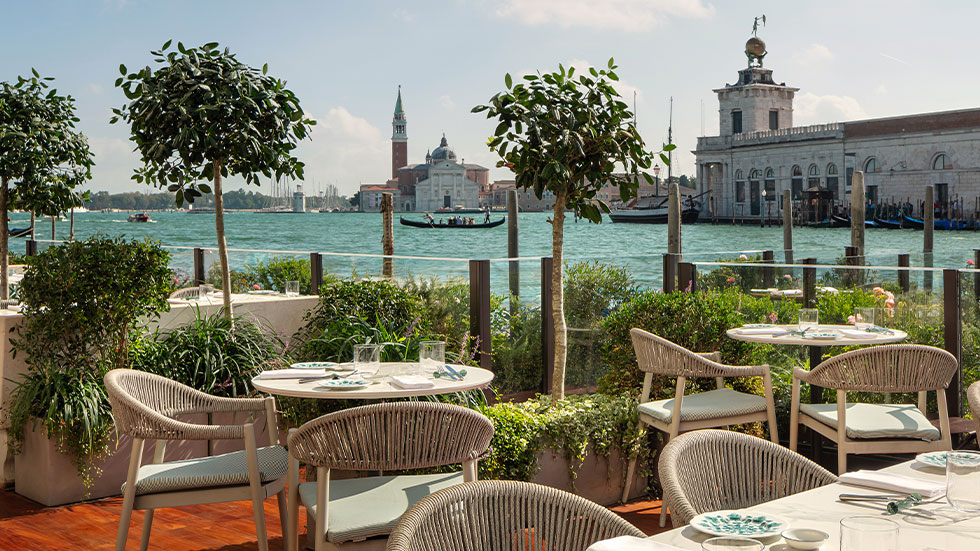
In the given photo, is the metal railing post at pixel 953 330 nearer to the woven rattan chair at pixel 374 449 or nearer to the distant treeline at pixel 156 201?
the woven rattan chair at pixel 374 449

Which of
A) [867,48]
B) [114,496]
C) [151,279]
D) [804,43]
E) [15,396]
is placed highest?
[804,43]

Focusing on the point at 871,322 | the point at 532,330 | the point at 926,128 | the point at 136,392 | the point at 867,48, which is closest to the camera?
the point at 136,392

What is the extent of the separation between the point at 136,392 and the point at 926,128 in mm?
59635

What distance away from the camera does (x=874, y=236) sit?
185ft

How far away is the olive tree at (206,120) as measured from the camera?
4.93 metres

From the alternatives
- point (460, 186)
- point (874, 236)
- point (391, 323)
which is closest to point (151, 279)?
point (391, 323)

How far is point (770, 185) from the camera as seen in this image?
6556cm

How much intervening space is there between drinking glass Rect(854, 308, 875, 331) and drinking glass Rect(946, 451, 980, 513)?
3379 millimetres

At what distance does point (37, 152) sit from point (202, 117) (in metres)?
2.67

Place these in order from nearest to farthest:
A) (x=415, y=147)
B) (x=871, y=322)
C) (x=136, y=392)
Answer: (x=136, y=392) < (x=871, y=322) < (x=415, y=147)

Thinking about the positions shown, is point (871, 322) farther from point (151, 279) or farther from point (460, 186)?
point (460, 186)

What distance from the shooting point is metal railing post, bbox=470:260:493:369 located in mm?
5566

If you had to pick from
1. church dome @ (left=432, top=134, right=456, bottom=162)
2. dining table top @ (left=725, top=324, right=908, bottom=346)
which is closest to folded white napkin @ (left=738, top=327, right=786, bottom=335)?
dining table top @ (left=725, top=324, right=908, bottom=346)

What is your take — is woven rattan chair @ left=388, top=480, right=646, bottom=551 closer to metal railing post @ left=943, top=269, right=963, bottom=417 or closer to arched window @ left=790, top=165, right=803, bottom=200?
metal railing post @ left=943, top=269, right=963, bottom=417
